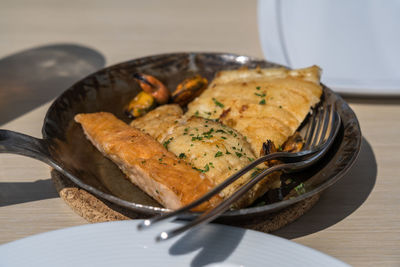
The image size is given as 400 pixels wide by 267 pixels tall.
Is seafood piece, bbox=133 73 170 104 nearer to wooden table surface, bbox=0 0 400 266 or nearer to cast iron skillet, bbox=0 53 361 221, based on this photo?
cast iron skillet, bbox=0 53 361 221

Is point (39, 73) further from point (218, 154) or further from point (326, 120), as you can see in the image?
point (326, 120)

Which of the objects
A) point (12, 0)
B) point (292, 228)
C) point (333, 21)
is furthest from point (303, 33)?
point (12, 0)

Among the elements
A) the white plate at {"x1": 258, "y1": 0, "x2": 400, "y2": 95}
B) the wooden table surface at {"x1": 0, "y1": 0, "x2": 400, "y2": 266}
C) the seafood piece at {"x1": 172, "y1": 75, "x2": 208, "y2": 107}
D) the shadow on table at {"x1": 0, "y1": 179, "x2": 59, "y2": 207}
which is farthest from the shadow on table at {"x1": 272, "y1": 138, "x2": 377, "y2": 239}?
the shadow on table at {"x1": 0, "y1": 179, "x2": 59, "y2": 207}

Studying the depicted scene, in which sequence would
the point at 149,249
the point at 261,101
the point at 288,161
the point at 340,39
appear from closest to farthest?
the point at 149,249
the point at 288,161
the point at 261,101
the point at 340,39

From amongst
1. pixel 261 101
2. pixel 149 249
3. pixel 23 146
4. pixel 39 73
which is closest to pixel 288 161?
pixel 261 101

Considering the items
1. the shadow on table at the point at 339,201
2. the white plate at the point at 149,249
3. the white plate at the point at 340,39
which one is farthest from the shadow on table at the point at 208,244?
the white plate at the point at 340,39

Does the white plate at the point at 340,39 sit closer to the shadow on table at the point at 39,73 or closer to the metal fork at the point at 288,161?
the metal fork at the point at 288,161

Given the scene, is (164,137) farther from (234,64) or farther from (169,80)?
(234,64)
